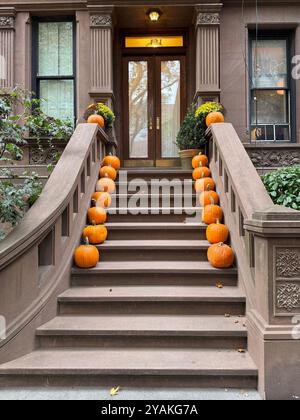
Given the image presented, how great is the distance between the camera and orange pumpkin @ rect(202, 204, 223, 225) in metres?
4.79

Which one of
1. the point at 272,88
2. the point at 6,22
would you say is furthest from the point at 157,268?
the point at 6,22

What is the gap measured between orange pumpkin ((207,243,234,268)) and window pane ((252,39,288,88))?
186 inches

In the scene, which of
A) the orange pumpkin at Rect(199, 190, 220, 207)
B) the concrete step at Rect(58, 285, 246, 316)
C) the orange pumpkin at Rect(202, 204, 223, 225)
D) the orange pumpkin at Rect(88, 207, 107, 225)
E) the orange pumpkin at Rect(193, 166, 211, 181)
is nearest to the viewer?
the concrete step at Rect(58, 285, 246, 316)

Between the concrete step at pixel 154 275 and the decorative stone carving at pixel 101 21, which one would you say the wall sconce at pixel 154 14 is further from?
the concrete step at pixel 154 275

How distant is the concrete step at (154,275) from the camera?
13.4 ft

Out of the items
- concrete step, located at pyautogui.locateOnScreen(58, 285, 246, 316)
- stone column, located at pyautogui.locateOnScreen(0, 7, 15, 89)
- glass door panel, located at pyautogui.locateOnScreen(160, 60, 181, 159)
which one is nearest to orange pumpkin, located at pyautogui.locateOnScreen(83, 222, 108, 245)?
concrete step, located at pyautogui.locateOnScreen(58, 285, 246, 316)

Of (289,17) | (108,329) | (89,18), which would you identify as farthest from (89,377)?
(289,17)

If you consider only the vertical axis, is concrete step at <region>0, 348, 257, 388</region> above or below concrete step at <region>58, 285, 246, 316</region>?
below

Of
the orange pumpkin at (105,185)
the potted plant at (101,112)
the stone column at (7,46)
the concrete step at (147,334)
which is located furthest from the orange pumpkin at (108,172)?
the stone column at (7,46)

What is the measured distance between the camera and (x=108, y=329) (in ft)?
11.1

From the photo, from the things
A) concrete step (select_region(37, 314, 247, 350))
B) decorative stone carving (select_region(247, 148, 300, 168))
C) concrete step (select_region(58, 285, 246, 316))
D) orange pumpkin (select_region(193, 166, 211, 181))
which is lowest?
concrete step (select_region(37, 314, 247, 350))

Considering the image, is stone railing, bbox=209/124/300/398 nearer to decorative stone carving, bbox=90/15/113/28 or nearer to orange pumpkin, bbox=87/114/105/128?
orange pumpkin, bbox=87/114/105/128

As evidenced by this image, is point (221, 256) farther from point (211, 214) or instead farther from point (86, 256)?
point (86, 256)
